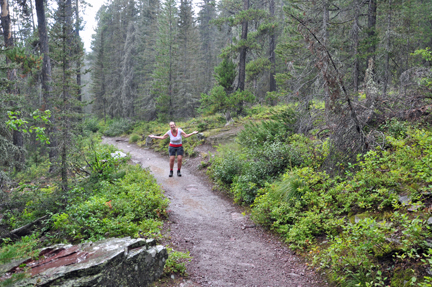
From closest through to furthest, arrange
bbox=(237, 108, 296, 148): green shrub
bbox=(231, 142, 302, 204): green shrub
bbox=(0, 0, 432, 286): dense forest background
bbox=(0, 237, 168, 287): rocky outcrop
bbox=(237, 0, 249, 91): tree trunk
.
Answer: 1. bbox=(0, 237, 168, 287): rocky outcrop
2. bbox=(0, 0, 432, 286): dense forest background
3. bbox=(231, 142, 302, 204): green shrub
4. bbox=(237, 108, 296, 148): green shrub
5. bbox=(237, 0, 249, 91): tree trunk

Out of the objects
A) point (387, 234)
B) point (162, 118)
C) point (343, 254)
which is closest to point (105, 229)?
point (343, 254)

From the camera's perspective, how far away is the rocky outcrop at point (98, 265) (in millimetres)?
3061

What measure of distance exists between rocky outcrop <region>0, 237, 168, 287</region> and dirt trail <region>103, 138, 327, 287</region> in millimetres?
778

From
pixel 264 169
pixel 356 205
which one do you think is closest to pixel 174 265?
pixel 356 205

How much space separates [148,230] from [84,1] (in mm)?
25036

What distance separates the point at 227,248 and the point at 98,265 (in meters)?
2.91

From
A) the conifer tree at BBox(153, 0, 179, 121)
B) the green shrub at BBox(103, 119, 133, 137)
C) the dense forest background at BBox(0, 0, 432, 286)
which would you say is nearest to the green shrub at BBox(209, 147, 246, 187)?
the dense forest background at BBox(0, 0, 432, 286)

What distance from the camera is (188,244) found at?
5.52m

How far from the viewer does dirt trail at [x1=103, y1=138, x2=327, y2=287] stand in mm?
4367

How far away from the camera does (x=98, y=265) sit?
10.6 feet

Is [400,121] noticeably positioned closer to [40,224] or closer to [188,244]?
[188,244]

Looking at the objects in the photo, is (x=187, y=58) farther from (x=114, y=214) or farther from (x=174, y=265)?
(x=174, y=265)

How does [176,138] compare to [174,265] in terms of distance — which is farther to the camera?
[176,138]

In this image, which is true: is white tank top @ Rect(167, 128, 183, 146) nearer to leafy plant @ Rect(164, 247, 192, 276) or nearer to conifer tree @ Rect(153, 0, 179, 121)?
leafy plant @ Rect(164, 247, 192, 276)
